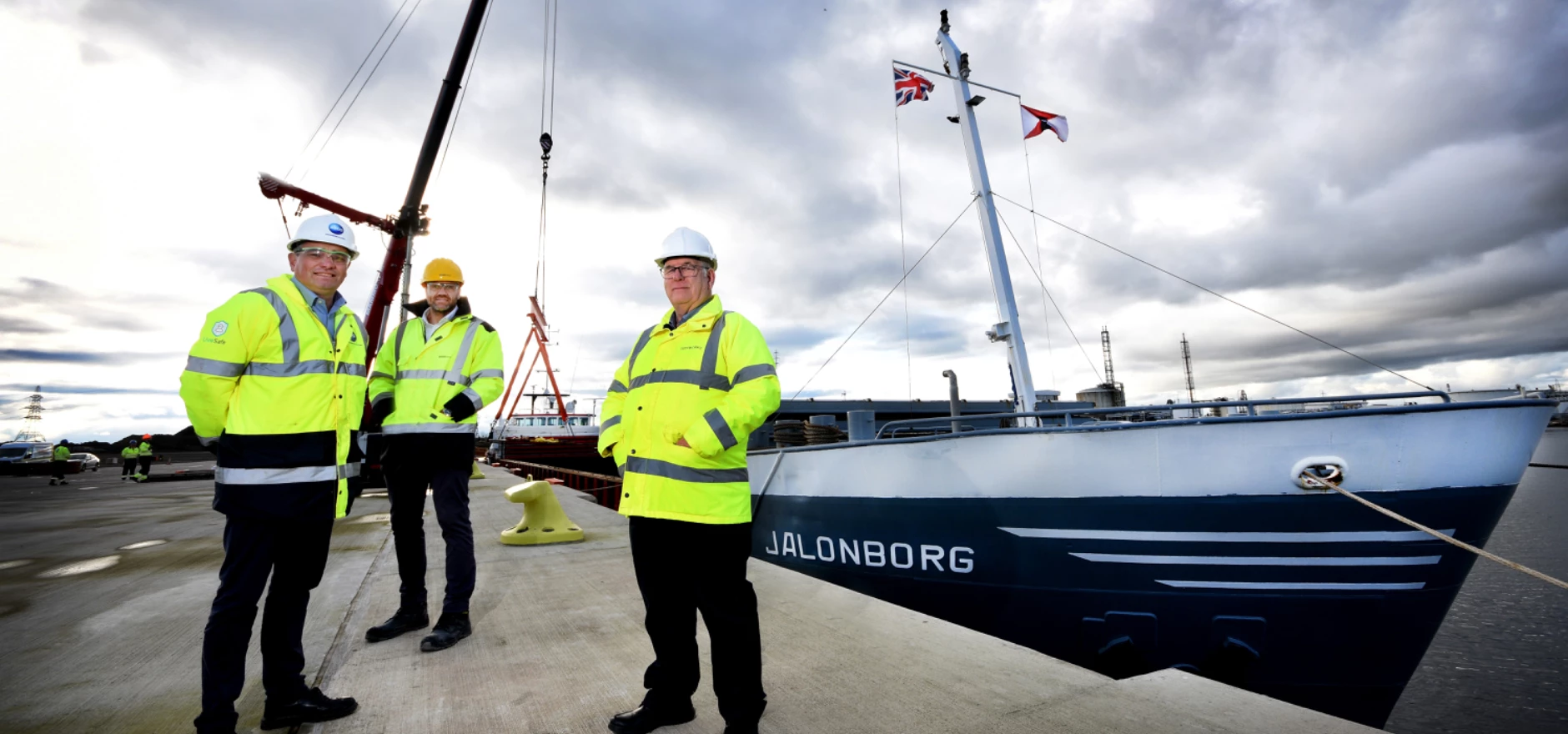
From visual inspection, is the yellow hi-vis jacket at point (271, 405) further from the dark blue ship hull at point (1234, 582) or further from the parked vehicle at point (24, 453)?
the parked vehicle at point (24, 453)

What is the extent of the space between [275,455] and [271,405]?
0.17m

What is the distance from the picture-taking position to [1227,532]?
12.2ft

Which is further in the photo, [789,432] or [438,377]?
[789,432]

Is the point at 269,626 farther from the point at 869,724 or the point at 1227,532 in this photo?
the point at 1227,532

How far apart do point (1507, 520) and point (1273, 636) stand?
30.7 m

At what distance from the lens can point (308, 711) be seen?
2.15m

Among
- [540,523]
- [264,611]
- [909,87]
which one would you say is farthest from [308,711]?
[909,87]

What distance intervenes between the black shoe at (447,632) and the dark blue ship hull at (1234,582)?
325 cm

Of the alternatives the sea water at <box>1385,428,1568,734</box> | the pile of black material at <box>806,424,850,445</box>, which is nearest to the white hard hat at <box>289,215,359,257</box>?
the pile of black material at <box>806,424,850,445</box>

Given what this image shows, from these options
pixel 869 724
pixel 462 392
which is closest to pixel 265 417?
→ pixel 462 392

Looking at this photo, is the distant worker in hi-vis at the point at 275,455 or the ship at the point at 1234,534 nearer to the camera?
the distant worker in hi-vis at the point at 275,455

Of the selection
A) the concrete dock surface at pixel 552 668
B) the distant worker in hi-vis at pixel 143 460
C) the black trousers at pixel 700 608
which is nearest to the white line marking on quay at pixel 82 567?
the concrete dock surface at pixel 552 668

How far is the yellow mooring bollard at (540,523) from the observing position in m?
5.68

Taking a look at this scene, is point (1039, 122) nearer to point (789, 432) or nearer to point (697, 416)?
point (789, 432)
